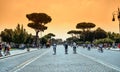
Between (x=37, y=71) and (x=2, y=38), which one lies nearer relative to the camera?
(x=37, y=71)

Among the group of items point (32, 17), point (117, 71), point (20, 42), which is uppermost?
point (32, 17)

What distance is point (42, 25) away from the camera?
5182 inches

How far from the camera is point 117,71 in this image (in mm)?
17016

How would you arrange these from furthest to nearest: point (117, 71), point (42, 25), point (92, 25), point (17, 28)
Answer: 1. point (92, 25)
2. point (42, 25)
3. point (17, 28)
4. point (117, 71)

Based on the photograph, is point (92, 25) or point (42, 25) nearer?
point (42, 25)

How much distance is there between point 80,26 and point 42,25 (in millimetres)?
45426

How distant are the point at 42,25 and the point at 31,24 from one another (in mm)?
4582

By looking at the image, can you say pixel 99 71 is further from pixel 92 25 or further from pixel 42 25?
pixel 92 25

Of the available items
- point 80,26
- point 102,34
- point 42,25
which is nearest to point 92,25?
point 80,26

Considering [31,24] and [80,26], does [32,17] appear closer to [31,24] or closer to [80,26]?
[31,24]

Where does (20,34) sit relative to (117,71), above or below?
above

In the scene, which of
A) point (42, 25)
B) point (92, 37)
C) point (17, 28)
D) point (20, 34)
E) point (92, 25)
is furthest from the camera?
point (92, 37)

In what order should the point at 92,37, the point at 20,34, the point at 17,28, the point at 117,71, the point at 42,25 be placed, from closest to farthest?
the point at 117,71 → the point at 20,34 → the point at 17,28 → the point at 42,25 → the point at 92,37

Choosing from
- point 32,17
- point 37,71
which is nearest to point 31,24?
point 32,17
